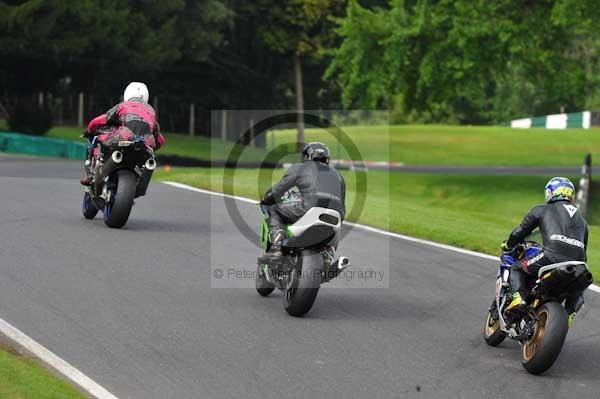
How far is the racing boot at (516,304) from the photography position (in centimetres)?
967

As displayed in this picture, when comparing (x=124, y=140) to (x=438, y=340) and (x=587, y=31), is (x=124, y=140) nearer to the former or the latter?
(x=438, y=340)

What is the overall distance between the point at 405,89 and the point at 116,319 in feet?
86.5

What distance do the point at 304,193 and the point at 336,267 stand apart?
780mm

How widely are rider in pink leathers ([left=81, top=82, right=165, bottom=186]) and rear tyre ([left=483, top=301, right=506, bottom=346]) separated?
627cm

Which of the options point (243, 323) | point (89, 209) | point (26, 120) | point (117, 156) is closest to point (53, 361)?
point (243, 323)

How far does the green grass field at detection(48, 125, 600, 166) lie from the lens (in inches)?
2105

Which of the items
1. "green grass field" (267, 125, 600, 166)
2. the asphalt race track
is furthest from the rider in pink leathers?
"green grass field" (267, 125, 600, 166)

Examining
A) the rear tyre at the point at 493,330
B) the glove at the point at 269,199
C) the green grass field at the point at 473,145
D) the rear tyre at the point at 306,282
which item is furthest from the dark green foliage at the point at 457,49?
the rear tyre at the point at 306,282

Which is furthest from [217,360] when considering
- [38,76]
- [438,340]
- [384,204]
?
[38,76]

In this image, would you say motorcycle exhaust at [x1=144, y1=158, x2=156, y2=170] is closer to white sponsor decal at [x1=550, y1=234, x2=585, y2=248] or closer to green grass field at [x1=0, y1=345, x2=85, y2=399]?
green grass field at [x1=0, y1=345, x2=85, y2=399]

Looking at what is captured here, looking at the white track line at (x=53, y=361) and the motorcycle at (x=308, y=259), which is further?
the motorcycle at (x=308, y=259)

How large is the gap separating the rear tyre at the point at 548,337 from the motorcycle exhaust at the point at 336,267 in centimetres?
196

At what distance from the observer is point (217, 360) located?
9.22 m

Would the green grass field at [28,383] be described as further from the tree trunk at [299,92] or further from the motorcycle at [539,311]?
Answer: the tree trunk at [299,92]
